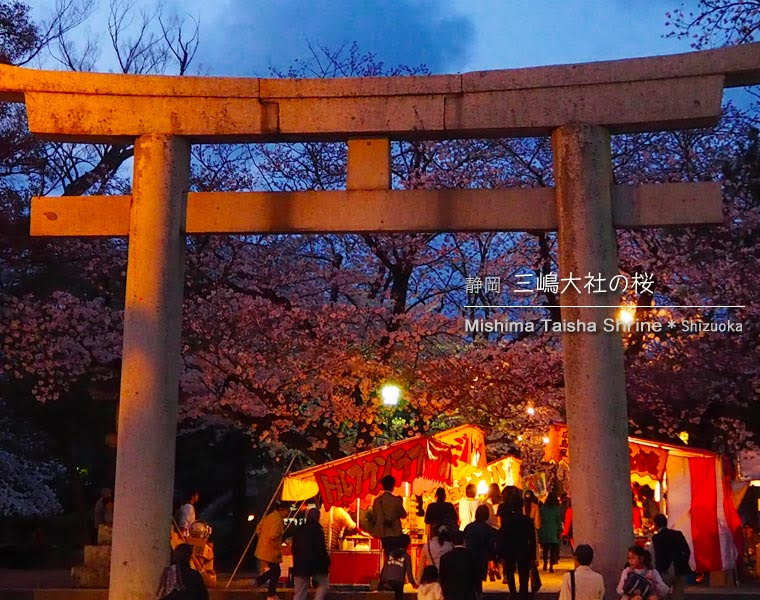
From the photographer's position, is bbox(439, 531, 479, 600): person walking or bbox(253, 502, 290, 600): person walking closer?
bbox(439, 531, 479, 600): person walking

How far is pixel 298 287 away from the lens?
20516 millimetres

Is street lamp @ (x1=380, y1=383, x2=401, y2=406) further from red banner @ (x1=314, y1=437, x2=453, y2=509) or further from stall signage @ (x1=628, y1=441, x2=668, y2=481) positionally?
stall signage @ (x1=628, y1=441, x2=668, y2=481)

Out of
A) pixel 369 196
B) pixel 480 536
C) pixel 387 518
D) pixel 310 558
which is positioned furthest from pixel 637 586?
pixel 369 196

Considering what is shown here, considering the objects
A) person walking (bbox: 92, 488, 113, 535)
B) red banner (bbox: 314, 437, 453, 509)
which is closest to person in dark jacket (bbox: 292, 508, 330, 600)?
red banner (bbox: 314, 437, 453, 509)

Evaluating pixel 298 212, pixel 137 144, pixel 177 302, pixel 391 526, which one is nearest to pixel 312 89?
pixel 298 212

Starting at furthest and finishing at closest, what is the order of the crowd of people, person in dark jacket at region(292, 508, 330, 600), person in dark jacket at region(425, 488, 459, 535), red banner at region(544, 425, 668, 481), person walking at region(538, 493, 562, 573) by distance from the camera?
person walking at region(538, 493, 562, 573) < red banner at region(544, 425, 668, 481) < person in dark jacket at region(425, 488, 459, 535) < person in dark jacket at region(292, 508, 330, 600) < the crowd of people

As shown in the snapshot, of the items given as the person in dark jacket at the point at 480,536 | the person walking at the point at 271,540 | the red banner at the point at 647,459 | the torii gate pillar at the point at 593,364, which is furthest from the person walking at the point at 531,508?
the torii gate pillar at the point at 593,364

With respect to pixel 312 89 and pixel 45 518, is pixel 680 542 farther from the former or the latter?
pixel 45 518

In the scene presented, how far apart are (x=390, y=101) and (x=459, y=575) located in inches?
205

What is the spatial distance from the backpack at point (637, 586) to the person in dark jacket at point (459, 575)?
1377mm

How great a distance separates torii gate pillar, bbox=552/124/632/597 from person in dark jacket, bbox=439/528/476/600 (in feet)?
4.65

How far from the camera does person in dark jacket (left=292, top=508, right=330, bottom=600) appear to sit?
32.7ft

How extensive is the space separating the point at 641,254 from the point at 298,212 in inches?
420

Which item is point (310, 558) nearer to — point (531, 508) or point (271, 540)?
point (271, 540)
